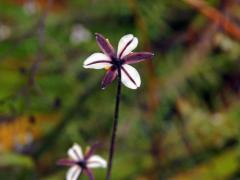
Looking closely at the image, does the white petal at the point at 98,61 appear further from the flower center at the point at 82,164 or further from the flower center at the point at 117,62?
the flower center at the point at 82,164

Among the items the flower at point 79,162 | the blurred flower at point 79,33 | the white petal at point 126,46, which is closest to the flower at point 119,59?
the white petal at point 126,46

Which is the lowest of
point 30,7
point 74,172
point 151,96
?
point 74,172

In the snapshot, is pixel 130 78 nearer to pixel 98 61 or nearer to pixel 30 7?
pixel 98 61

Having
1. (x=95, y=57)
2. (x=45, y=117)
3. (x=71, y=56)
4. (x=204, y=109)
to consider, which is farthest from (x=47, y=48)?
(x=95, y=57)

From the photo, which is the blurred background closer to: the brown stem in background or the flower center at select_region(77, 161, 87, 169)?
the brown stem in background

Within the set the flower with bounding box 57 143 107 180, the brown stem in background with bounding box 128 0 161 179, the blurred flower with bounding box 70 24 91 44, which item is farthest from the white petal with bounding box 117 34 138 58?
the blurred flower with bounding box 70 24 91 44

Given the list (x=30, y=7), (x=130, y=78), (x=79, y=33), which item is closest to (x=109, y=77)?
(x=130, y=78)
